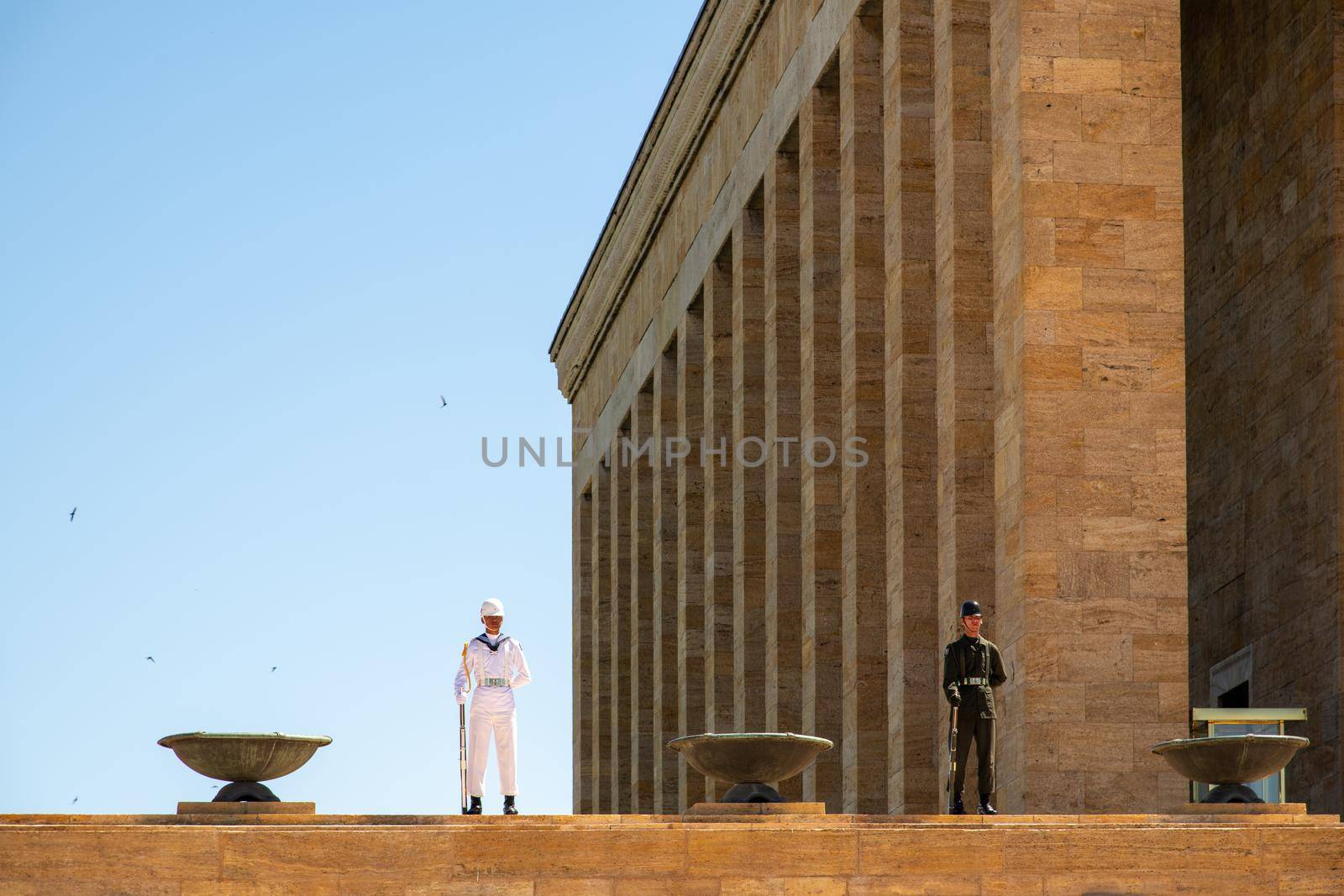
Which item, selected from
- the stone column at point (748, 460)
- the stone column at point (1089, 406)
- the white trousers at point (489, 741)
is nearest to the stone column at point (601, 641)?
the stone column at point (748, 460)

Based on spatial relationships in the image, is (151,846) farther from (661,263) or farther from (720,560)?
(661,263)

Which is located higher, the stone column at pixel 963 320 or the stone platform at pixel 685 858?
the stone column at pixel 963 320

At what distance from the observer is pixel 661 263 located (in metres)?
51.7

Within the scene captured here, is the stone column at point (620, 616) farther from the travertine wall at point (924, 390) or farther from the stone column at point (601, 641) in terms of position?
the travertine wall at point (924, 390)

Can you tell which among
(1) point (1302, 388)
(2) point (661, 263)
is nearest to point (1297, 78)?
(1) point (1302, 388)

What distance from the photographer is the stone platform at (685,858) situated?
65.4 feet

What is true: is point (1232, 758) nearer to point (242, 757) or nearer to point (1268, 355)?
point (242, 757)

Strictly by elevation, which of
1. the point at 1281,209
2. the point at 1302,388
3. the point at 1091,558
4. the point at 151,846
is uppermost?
the point at 1281,209

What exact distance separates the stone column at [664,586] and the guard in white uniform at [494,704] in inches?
1056

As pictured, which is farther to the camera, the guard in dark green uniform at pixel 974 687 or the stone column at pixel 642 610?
the stone column at pixel 642 610

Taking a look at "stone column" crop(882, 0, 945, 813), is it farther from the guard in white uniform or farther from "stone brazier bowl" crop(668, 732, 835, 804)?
"stone brazier bowl" crop(668, 732, 835, 804)

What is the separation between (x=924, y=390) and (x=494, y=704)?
11.0 m

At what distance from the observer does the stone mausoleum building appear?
27.3m

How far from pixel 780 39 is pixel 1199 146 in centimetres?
700
